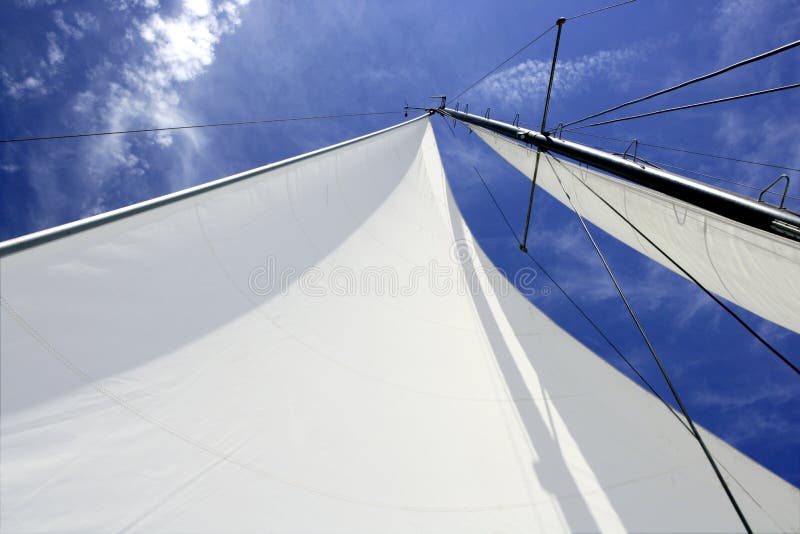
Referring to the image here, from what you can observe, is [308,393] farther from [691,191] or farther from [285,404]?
[691,191]

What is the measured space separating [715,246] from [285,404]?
18.9 feet

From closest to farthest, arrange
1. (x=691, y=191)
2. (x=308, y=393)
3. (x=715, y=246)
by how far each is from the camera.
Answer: (x=308, y=393) < (x=691, y=191) < (x=715, y=246)

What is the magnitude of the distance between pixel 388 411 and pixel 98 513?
1.70 m

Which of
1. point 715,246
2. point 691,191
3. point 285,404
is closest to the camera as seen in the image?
point 285,404

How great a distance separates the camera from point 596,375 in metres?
3.66

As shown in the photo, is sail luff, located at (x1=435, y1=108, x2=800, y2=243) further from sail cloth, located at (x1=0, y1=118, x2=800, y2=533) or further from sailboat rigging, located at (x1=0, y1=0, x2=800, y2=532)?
sail cloth, located at (x1=0, y1=118, x2=800, y2=533)

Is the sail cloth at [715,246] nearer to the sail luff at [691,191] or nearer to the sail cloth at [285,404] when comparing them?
the sail luff at [691,191]

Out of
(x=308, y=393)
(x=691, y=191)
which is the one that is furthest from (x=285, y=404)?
(x=691, y=191)

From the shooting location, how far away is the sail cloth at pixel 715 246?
4.11m

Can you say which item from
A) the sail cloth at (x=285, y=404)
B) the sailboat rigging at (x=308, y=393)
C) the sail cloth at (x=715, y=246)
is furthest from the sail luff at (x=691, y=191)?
the sail cloth at (x=285, y=404)

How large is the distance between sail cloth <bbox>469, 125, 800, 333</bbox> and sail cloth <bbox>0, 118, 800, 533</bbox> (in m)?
2.37

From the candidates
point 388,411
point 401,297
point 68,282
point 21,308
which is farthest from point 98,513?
point 401,297

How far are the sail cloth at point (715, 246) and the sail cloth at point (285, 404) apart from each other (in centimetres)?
237

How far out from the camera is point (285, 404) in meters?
2.42
